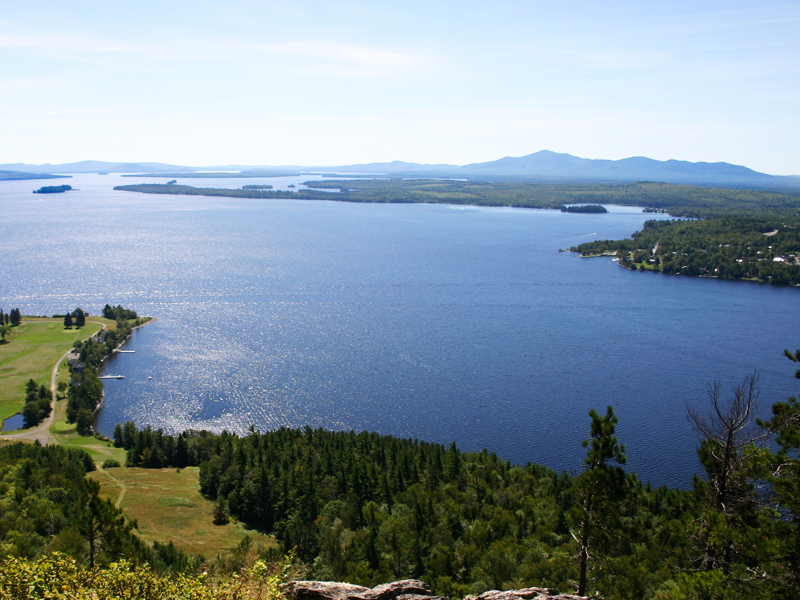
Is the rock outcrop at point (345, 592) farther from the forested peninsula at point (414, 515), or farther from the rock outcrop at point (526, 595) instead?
the rock outcrop at point (526, 595)

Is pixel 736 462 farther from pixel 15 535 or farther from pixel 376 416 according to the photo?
pixel 376 416

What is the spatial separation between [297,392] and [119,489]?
22.8 meters

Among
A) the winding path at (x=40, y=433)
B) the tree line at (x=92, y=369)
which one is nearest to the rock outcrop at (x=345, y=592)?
the winding path at (x=40, y=433)

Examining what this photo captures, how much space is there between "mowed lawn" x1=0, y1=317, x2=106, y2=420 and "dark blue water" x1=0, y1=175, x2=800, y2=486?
868 centimetres

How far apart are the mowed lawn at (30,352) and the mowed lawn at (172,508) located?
84.5ft

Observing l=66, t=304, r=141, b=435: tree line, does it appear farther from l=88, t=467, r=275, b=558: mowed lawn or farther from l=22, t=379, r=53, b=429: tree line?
l=88, t=467, r=275, b=558: mowed lawn

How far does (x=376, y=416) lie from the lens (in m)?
64.2

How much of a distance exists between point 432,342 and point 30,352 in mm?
57913

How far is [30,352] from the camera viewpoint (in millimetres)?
86688

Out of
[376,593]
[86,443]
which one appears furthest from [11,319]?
[376,593]

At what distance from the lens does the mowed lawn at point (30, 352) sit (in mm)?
74556

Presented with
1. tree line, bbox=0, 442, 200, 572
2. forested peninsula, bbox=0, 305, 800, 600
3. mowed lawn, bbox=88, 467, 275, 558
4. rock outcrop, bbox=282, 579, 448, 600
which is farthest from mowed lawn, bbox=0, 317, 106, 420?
rock outcrop, bbox=282, 579, 448, 600

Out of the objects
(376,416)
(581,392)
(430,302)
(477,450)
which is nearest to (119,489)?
(376,416)

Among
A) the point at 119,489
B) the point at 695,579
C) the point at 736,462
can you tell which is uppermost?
the point at 736,462
